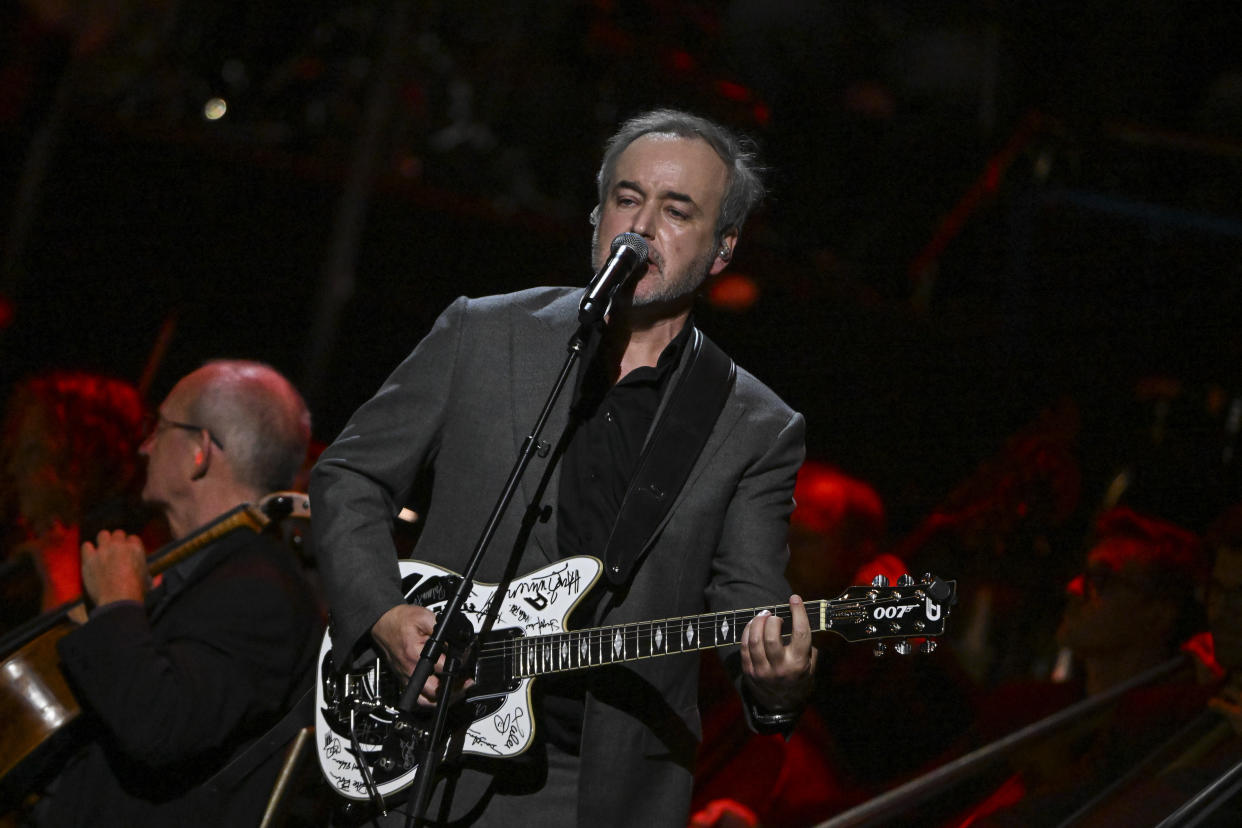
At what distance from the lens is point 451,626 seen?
188 centimetres

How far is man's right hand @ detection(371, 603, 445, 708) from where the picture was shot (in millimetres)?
1927

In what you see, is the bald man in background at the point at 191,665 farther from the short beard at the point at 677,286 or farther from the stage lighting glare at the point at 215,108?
the stage lighting glare at the point at 215,108

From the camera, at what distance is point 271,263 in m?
5.91

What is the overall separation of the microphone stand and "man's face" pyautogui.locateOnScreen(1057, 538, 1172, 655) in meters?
2.25

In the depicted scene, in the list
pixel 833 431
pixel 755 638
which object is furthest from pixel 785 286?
pixel 755 638

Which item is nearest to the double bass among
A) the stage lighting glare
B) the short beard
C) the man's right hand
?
the man's right hand

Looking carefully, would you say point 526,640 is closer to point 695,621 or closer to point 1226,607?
point 695,621

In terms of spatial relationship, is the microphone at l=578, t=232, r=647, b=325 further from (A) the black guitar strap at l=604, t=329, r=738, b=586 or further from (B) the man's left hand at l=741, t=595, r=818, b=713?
(B) the man's left hand at l=741, t=595, r=818, b=713

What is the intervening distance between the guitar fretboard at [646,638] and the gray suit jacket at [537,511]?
10cm

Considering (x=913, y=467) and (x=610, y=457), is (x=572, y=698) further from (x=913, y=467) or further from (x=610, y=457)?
(x=913, y=467)

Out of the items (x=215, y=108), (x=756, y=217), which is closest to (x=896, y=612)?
(x=756, y=217)

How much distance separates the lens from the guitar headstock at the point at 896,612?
189 cm

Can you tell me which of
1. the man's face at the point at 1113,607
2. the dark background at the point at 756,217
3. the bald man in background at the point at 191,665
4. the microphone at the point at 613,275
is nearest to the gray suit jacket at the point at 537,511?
the microphone at the point at 613,275

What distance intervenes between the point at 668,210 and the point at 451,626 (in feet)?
3.15
